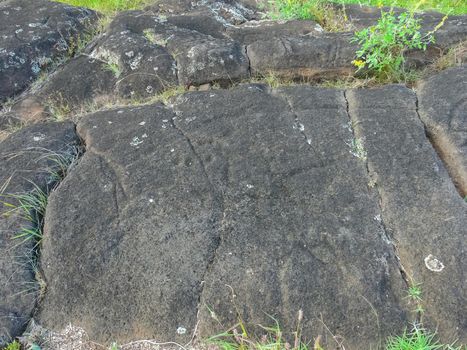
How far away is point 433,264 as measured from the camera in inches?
87.3

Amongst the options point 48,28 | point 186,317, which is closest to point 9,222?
point 186,317

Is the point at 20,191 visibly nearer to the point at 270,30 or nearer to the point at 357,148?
the point at 357,148

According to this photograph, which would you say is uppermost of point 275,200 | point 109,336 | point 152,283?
point 275,200

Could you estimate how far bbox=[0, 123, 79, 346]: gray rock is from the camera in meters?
2.24

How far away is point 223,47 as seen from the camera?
368 cm

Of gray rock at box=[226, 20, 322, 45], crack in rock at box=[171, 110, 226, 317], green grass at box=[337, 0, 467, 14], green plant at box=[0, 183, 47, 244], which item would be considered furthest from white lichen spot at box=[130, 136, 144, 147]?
green grass at box=[337, 0, 467, 14]

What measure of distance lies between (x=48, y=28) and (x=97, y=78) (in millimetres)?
1036

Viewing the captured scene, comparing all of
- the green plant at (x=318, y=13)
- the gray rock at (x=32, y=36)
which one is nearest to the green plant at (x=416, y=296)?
the green plant at (x=318, y=13)

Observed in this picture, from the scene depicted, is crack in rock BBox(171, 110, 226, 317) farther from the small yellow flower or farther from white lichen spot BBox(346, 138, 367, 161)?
the small yellow flower

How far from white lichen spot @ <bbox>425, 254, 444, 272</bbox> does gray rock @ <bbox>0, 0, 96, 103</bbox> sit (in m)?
3.47

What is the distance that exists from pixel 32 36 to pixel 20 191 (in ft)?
6.92

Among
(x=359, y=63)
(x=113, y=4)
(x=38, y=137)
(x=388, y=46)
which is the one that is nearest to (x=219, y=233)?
(x=38, y=137)

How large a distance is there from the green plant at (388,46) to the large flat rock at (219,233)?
0.80 m

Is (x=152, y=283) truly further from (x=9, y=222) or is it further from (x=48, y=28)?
(x=48, y=28)
